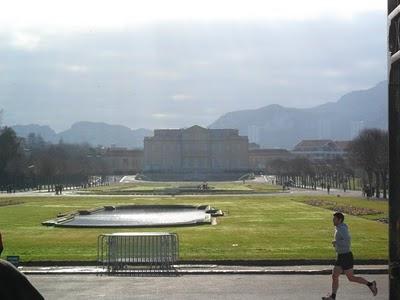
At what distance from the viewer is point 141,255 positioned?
781 inches

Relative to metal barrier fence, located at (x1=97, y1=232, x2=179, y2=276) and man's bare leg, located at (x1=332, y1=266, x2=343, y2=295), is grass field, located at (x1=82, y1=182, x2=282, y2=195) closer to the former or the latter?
metal barrier fence, located at (x1=97, y1=232, x2=179, y2=276)

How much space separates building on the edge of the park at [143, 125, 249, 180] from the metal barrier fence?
167 metres

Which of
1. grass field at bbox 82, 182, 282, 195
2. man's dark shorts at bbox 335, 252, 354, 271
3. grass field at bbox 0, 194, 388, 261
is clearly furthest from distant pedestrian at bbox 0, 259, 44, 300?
grass field at bbox 82, 182, 282, 195

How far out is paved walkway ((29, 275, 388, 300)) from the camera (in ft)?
45.1

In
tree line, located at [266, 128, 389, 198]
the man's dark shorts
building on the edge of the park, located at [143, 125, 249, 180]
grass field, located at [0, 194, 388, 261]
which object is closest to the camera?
the man's dark shorts

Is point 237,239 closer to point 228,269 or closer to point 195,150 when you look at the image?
point 228,269

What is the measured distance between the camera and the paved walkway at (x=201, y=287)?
45.1 ft

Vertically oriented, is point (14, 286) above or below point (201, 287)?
above

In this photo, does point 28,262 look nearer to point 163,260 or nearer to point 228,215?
point 163,260

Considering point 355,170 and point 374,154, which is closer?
point 374,154

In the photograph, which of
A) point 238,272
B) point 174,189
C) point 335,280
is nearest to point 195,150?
point 174,189

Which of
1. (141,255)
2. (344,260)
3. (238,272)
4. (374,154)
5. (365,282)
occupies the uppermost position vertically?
(374,154)

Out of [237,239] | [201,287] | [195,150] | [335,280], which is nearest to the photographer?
[335,280]

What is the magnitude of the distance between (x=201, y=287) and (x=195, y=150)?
178 m
